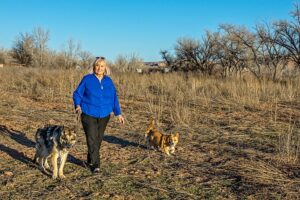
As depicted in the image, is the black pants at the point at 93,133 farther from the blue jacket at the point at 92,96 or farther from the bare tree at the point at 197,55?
the bare tree at the point at 197,55

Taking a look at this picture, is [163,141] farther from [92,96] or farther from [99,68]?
[99,68]

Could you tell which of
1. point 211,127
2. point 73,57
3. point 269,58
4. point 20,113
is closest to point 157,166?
point 211,127

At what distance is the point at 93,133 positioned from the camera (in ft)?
19.4

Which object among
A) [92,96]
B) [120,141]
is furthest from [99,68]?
[120,141]

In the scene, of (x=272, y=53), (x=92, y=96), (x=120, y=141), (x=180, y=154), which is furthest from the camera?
(x=272, y=53)

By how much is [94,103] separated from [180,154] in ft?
6.60

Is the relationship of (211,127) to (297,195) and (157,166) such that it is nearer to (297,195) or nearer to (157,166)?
(157,166)

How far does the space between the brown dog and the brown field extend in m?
0.14

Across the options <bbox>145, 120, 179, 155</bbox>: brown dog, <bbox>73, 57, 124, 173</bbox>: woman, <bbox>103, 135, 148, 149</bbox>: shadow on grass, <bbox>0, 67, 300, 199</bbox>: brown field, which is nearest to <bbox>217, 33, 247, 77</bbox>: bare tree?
<bbox>0, 67, 300, 199</bbox>: brown field

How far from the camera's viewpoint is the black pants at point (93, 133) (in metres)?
5.87

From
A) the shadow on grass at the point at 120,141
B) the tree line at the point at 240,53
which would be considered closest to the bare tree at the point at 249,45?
the tree line at the point at 240,53

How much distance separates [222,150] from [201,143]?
66 cm

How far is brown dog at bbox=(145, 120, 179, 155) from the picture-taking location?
23.2 ft

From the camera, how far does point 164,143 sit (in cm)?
715
